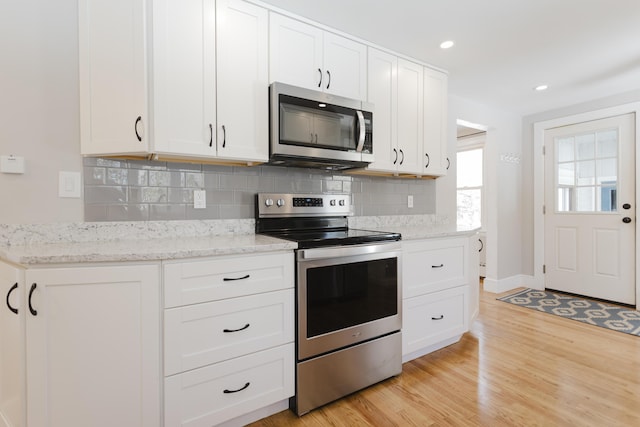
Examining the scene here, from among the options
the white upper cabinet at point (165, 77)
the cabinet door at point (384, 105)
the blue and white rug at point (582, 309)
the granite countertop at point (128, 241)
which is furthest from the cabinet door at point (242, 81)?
the blue and white rug at point (582, 309)

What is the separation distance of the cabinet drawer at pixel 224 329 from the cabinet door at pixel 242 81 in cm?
83

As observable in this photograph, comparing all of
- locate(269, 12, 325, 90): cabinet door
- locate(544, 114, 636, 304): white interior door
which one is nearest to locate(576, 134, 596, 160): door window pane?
locate(544, 114, 636, 304): white interior door

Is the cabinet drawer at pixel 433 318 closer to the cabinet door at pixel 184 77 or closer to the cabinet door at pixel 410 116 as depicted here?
A: the cabinet door at pixel 410 116

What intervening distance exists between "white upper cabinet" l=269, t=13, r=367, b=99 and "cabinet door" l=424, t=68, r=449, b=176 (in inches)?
28.1

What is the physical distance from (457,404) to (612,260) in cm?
306

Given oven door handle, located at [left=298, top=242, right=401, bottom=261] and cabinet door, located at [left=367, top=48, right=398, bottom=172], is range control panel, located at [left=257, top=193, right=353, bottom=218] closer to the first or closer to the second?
cabinet door, located at [left=367, top=48, right=398, bottom=172]

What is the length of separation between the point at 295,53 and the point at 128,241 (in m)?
1.48

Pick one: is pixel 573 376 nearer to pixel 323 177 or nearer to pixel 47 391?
pixel 323 177

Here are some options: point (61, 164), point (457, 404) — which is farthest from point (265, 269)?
point (457, 404)

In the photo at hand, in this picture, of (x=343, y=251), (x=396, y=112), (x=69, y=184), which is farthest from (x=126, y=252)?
(x=396, y=112)

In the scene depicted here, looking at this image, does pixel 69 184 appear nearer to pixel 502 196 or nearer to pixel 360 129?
pixel 360 129

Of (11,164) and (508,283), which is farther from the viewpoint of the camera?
(508,283)

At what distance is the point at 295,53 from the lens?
202cm

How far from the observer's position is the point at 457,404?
180 centimetres
